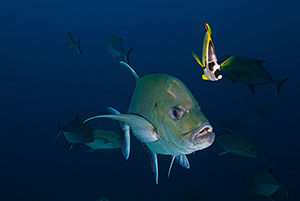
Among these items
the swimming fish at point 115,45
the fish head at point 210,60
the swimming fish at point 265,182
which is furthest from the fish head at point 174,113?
the swimming fish at point 115,45

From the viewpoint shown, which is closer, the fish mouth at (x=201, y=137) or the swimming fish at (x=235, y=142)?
the fish mouth at (x=201, y=137)

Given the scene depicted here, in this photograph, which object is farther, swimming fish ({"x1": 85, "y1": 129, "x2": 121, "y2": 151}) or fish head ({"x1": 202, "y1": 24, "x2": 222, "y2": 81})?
swimming fish ({"x1": 85, "y1": 129, "x2": 121, "y2": 151})

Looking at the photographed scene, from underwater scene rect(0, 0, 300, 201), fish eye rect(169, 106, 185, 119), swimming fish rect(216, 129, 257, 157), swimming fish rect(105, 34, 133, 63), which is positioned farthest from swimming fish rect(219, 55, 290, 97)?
swimming fish rect(105, 34, 133, 63)

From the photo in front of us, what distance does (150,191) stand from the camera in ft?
34.6

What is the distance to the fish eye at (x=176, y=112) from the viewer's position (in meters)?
1.24

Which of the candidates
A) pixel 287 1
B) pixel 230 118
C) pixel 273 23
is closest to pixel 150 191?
pixel 230 118

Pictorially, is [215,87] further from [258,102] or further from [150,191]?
[150,191]

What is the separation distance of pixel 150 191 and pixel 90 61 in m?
41.7

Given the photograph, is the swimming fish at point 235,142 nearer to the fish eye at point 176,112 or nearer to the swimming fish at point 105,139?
the swimming fish at point 105,139

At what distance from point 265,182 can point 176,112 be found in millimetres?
3470

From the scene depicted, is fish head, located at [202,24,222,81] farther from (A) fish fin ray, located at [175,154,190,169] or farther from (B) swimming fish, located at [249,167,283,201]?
(B) swimming fish, located at [249,167,283,201]

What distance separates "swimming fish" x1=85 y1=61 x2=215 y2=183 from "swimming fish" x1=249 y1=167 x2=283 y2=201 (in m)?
3.20

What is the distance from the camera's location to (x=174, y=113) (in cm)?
126

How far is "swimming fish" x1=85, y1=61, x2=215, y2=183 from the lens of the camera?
3.82 feet
